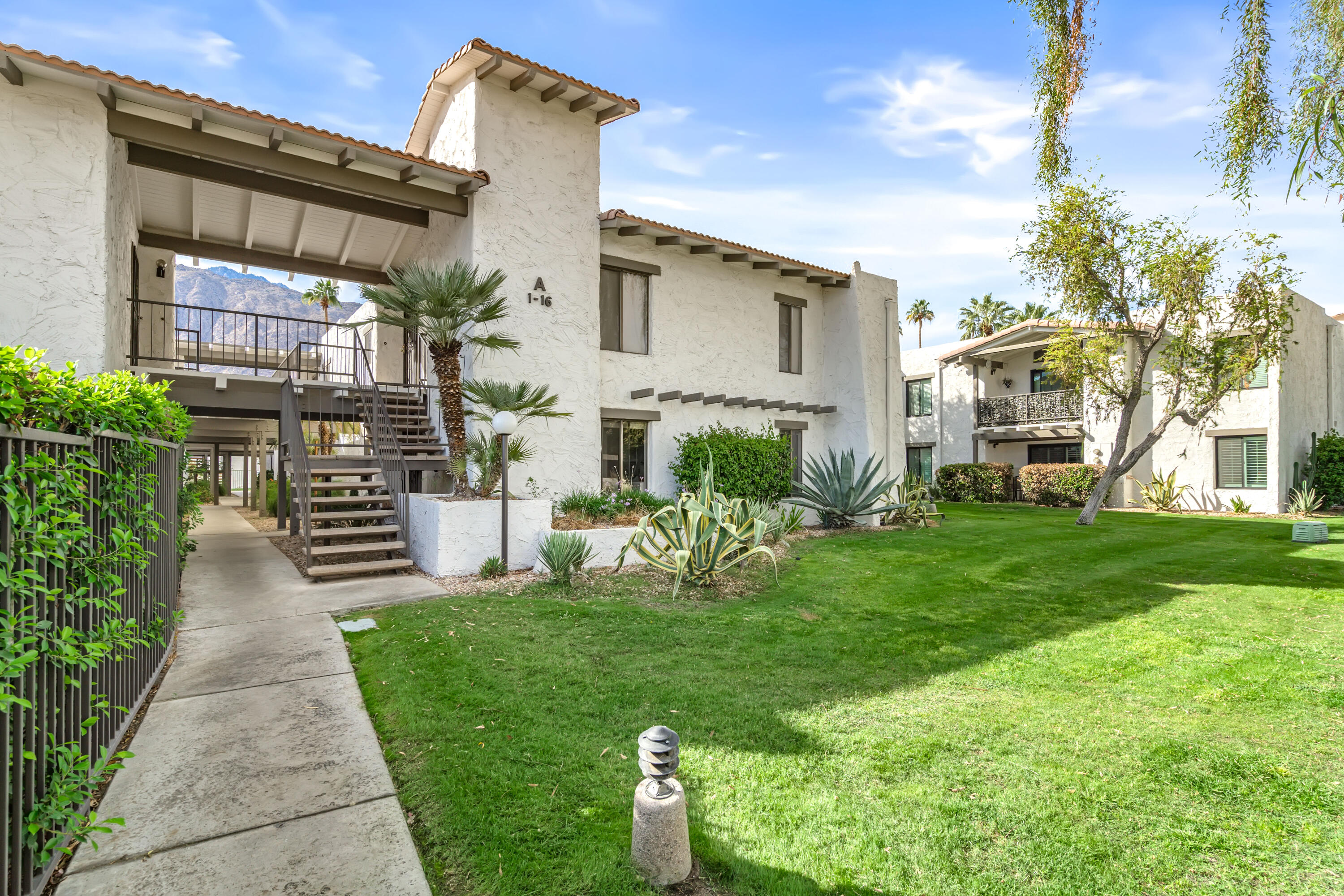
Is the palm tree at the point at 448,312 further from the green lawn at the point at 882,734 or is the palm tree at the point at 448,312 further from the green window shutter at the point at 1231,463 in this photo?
the green window shutter at the point at 1231,463

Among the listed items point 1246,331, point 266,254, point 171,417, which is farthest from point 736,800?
point 1246,331

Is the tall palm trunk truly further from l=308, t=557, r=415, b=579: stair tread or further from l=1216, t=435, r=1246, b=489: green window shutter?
l=1216, t=435, r=1246, b=489: green window shutter

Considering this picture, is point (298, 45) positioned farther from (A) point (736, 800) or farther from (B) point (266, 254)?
(A) point (736, 800)

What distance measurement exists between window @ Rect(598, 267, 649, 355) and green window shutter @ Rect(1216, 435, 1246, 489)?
1812 cm

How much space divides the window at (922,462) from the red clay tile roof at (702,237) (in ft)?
48.6

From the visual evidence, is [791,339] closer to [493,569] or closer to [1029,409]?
[493,569]

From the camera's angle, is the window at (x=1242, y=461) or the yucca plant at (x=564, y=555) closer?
the yucca plant at (x=564, y=555)

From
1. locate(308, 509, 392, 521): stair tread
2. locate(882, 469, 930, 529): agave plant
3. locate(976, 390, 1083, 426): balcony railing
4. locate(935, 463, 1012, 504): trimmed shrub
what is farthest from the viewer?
locate(935, 463, 1012, 504): trimmed shrub

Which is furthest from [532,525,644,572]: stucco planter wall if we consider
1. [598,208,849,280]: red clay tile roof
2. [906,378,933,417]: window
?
[906,378,933,417]: window

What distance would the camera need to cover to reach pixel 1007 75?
5.17m

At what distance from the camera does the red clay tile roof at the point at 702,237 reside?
38.5 ft

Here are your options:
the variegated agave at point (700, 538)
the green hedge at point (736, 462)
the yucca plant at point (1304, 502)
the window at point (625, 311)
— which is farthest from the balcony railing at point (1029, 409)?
the variegated agave at point (700, 538)

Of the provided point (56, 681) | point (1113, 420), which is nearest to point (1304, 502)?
point (1113, 420)

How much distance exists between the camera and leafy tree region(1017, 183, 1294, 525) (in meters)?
13.8
